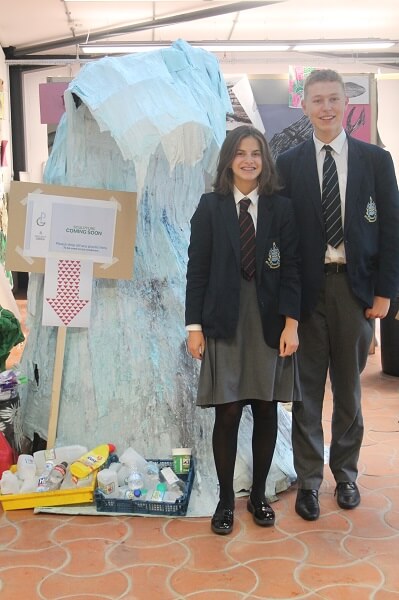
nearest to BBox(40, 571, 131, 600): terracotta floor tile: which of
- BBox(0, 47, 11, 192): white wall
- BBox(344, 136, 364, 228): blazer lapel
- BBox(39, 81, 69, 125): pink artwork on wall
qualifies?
BBox(344, 136, 364, 228): blazer lapel

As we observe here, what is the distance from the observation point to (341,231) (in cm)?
231

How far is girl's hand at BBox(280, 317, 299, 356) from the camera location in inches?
87.4

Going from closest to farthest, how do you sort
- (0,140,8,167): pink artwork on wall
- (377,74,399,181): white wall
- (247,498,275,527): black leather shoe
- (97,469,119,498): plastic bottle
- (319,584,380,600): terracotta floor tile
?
(319,584,380,600): terracotta floor tile
(247,498,275,527): black leather shoe
(97,469,119,498): plastic bottle
(0,140,8,167): pink artwork on wall
(377,74,399,181): white wall

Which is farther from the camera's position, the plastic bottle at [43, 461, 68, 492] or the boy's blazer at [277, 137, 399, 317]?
the plastic bottle at [43, 461, 68, 492]

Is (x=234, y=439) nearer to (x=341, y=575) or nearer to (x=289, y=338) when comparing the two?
(x=289, y=338)

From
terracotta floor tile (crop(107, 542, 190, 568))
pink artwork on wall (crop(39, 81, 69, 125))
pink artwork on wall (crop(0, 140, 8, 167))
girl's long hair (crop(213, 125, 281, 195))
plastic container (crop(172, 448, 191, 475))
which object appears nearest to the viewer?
terracotta floor tile (crop(107, 542, 190, 568))

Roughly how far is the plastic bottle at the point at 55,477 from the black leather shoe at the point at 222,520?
2.03ft

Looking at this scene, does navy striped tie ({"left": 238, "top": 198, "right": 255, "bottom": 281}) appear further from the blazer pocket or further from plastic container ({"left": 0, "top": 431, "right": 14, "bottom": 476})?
plastic container ({"left": 0, "top": 431, "right": 14, "bottom": 476})

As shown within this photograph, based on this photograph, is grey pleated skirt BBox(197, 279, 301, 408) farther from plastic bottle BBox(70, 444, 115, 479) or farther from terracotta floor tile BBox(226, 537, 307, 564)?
plastic bottle BBox(70, 444, 115, 479)

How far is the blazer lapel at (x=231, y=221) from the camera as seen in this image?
7.20 ft

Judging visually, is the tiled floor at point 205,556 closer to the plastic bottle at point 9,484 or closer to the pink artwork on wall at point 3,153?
the plastic bottle at point 9,484

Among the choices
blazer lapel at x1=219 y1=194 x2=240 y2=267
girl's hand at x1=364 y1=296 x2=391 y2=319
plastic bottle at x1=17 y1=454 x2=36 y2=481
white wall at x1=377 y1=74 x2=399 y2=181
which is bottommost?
plastic bottle at x1=17 y1=454 x2=36 y2=481

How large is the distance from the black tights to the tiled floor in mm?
178

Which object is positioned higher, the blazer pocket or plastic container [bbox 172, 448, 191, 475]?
the blazer pocket
